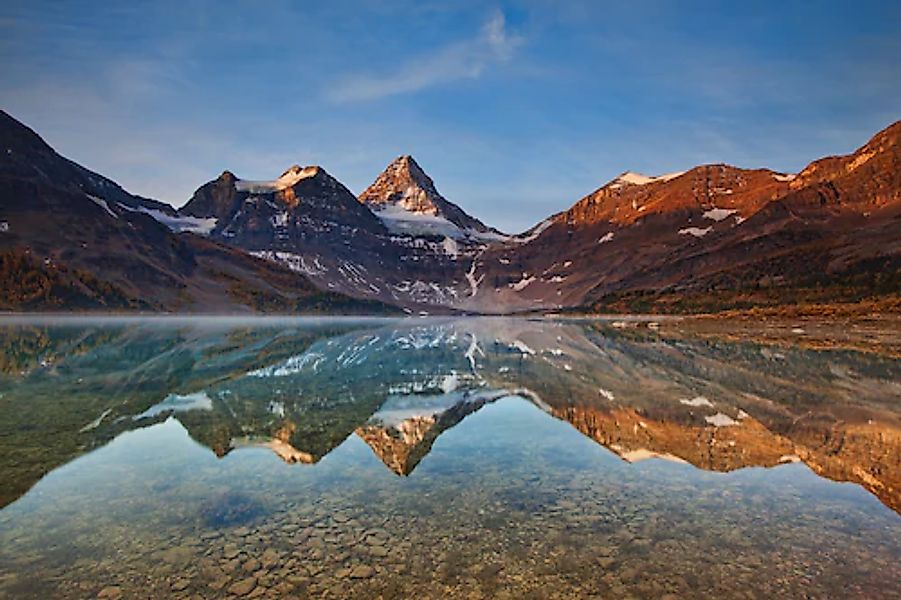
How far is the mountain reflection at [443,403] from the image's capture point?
26406 millimetres

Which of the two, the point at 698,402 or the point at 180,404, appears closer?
the point at 180,404

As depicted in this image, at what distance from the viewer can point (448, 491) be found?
2095cm

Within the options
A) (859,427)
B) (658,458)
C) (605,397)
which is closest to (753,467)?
(658,458)

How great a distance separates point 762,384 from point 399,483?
3835 centimetres

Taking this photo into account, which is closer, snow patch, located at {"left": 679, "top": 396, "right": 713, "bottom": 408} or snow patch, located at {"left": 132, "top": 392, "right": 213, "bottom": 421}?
snow patch, located at {"left": 132, "top": 392, "right": 213, "bottom": 421}

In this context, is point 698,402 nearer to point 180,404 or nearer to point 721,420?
point 721,420

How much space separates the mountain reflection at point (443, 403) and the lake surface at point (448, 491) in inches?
10.3

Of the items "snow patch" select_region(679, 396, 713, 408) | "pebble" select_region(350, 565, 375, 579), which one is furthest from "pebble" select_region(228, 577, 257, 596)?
"snow patch" select_region(679, 396, 713, 408)

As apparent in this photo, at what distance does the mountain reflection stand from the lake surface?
26 centimetres

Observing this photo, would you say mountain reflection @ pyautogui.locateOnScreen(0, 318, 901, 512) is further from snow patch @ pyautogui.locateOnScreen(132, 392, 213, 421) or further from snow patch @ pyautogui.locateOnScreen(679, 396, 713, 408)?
snow patch @ pyautogui.locateOnScreen(679, 396, 713, 408)

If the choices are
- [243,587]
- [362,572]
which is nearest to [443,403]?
[362,572]

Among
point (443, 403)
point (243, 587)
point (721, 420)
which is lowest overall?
point (443, 403)

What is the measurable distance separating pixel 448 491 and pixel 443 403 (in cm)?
2046

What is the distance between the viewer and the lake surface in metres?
13.9
